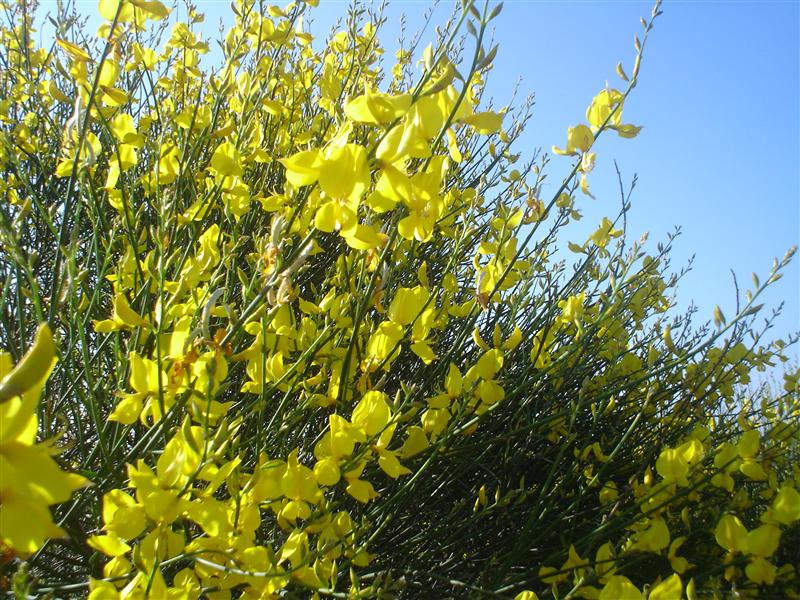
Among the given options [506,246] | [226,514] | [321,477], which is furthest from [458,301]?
[226,514]

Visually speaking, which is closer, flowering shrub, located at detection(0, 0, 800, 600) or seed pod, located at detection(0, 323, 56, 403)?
seed pod, located at detection(0, 323, 56, 403)

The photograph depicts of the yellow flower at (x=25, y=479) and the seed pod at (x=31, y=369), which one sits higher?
the seed pod at (x=31, y=369)

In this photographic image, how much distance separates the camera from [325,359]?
1.33 meters

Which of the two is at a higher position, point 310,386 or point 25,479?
point 310,386

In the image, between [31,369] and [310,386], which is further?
[310,386]

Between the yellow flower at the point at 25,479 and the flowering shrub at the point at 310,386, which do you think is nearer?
the yellow flower at the point at 25,479

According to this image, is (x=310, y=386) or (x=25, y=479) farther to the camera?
(x=310, y=386)

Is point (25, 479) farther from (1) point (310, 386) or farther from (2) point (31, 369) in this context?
(1) point (310, 386)

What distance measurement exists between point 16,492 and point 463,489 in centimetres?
179

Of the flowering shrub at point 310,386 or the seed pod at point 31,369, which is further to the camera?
the flowering shrub at point 310,386

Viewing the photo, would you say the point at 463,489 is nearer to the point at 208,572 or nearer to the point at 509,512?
the point at 509,512

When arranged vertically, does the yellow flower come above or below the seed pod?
below

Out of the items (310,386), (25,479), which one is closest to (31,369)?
(25,479)

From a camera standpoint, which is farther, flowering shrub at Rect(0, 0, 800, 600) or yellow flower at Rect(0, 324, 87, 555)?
flowering shrub at Rect(0, 0, 800, 600)
